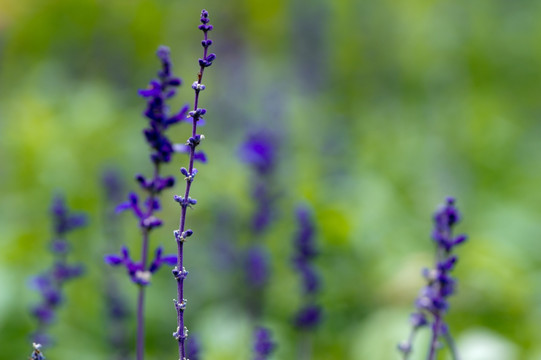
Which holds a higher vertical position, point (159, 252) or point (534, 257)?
point (534, 257)

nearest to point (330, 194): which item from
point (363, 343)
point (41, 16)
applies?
point (363, 343)

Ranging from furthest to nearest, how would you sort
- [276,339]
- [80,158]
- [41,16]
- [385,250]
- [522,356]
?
[41,16] < [80,158] < [385,250] < [276,339] < [522,356]

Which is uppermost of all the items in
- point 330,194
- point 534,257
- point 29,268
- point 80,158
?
point 80,158

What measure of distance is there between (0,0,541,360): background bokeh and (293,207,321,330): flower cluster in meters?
0.40

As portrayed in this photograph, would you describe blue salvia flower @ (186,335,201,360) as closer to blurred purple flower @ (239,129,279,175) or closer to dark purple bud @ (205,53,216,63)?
dark purple bud @ (205,53,216,63)

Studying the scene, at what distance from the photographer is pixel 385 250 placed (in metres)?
4.52

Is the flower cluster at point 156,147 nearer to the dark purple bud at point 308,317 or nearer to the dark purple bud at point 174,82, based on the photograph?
the dark purple bud at point 174,82

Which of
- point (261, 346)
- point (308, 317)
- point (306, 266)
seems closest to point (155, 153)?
point (261, 346)

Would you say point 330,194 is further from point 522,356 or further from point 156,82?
point 156,82

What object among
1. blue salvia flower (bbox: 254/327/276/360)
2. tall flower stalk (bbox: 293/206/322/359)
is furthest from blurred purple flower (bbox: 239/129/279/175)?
blue salvia flower (bbox: 254/327/276/360)

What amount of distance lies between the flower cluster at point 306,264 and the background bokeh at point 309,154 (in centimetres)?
40

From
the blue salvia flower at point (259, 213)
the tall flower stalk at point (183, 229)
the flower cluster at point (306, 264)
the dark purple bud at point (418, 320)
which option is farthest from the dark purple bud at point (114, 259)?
the blue salvia flower at point (259, 213)

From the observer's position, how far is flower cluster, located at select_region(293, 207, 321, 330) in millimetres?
2982

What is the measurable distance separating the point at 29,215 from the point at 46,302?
2.31 meters
